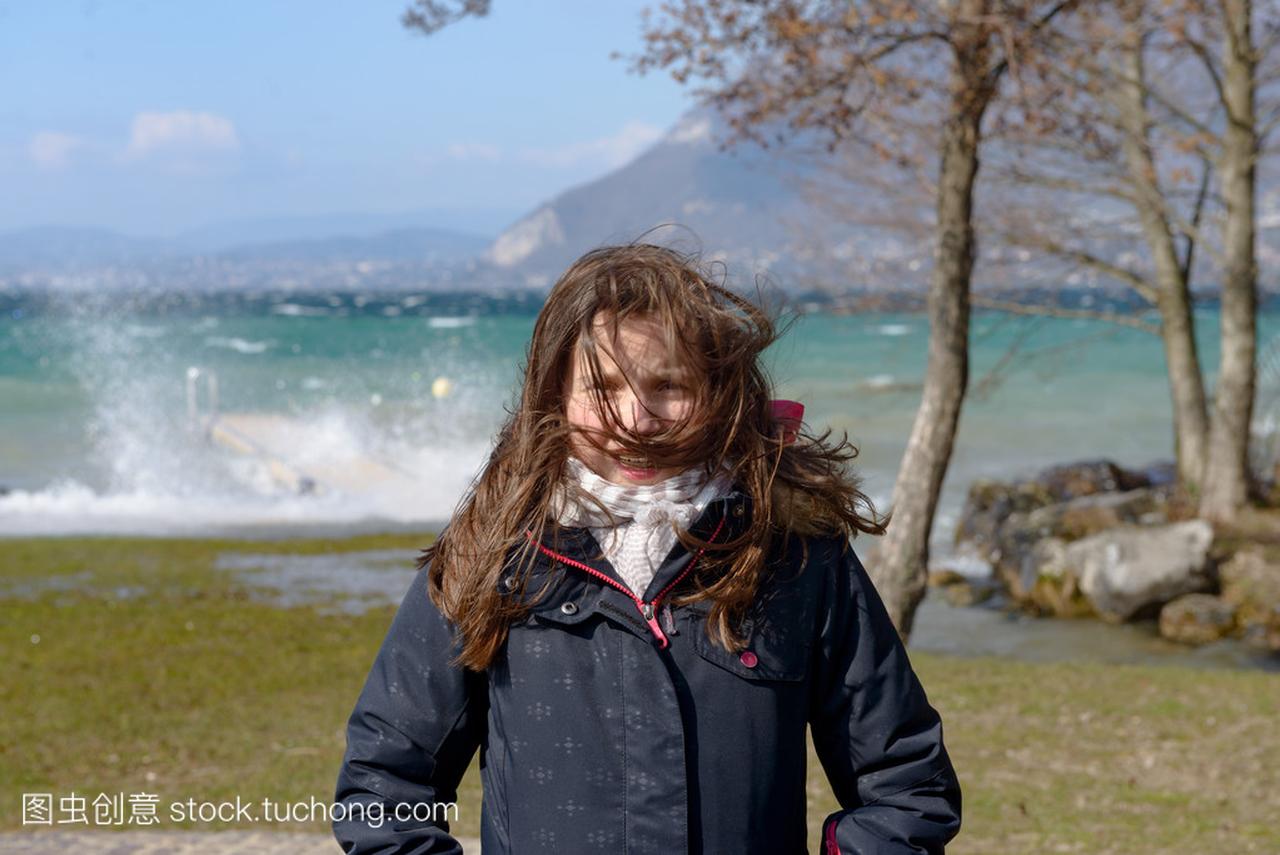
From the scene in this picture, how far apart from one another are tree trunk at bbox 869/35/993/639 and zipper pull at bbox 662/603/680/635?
15.0 ft

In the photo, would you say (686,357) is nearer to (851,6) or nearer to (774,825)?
(774,825)

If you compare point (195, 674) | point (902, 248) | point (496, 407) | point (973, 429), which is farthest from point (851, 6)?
point (496, 407)

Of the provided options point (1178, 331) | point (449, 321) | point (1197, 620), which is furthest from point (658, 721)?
point (449, 321)

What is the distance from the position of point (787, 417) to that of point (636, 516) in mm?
287

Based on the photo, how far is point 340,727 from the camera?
6980 mm

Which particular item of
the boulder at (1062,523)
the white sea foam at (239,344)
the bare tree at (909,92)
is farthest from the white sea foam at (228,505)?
the white sea foam at (239,344)

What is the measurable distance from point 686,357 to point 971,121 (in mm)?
4717

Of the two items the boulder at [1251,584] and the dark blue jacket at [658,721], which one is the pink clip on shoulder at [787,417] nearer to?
the dark blue jacket at [658,721]

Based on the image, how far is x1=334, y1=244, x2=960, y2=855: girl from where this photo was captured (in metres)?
1.69

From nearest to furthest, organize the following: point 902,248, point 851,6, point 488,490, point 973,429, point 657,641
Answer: point 657,641
point 488,490
point 851,6
point 902,248
point 973,429

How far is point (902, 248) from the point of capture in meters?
13.3

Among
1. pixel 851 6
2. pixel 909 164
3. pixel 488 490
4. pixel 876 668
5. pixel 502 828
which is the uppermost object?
pixel 851 6

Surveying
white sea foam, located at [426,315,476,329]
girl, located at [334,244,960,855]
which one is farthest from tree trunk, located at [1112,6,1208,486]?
white sea foam, located at [426,315,476,329]

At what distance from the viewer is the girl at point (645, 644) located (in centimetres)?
A: 169
